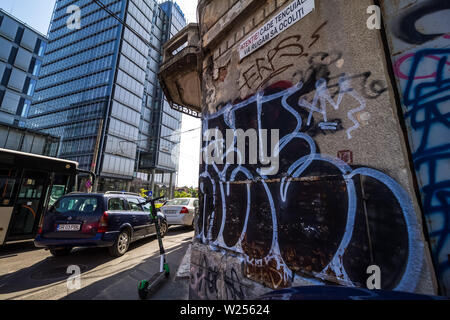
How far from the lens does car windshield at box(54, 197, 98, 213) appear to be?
4594 mm

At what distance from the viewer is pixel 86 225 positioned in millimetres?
4352

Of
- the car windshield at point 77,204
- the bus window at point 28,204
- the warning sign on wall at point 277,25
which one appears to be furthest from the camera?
the bus window at point 28,204

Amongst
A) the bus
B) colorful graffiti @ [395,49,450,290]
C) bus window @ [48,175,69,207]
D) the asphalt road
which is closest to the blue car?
the asphalt road

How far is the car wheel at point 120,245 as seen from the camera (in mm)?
→ 4691

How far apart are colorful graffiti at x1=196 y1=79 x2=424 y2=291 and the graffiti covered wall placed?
0.53ft

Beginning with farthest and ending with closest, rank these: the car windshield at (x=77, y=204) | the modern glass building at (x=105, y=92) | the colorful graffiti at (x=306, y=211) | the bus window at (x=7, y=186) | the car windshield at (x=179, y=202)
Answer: the modern glass building at (x=105, y=92) < the car windshield at (x=179, y=202) < the bus window at (x=7, y=186) < the car windshield at (x=77, y=204) < the colorful graffiti at (x=306, y=211)

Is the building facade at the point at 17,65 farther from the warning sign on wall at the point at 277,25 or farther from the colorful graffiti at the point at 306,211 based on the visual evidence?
the colorful graffiti at the point at 306,211

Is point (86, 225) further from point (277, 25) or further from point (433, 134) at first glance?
point (433, 134)

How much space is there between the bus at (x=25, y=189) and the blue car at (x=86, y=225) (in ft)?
5.01

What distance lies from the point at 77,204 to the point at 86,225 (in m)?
0.73

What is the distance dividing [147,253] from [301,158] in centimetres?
492

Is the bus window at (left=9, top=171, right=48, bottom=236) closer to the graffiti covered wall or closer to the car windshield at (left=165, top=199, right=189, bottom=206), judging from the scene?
the car windshield at (left=165, top=199, right=189, bottom=206)

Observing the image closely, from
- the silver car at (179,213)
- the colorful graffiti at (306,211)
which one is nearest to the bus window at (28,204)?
the silver car at (179,213)

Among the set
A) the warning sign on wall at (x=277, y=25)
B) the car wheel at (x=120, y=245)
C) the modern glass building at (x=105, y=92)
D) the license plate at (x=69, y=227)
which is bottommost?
the car wheel at (x=120, y=245)
